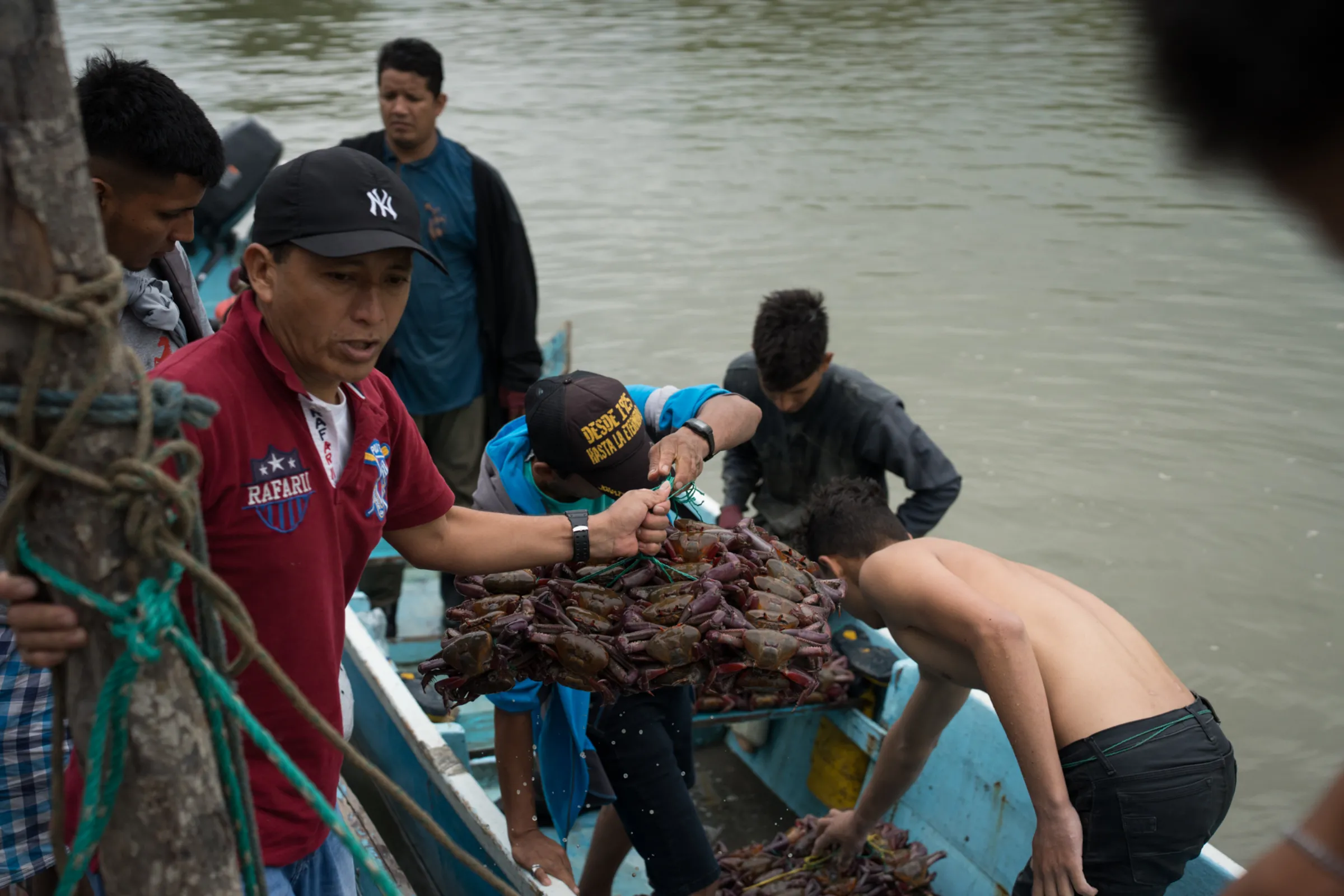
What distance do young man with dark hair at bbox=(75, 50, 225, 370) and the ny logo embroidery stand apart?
28.2 inches

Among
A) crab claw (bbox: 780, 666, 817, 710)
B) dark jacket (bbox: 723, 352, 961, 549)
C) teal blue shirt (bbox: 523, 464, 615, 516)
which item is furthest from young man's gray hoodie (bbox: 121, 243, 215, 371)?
dark jacket (bbox: 723, 352, 961, 549)

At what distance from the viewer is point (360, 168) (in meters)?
2.05

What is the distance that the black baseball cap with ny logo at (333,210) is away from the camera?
1.98 meters

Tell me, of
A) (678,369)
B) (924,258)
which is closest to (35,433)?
(678,369)

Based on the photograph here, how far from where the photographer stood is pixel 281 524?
197 cm

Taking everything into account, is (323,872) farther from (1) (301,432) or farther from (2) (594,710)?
(2) (594,710)

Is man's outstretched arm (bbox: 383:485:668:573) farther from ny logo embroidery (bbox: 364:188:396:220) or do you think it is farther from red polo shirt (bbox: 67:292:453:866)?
ny logo embroidery (bbox: 364:188:396:220)

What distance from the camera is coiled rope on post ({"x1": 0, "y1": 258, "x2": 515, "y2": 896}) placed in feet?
4.44

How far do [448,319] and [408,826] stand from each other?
2.14m

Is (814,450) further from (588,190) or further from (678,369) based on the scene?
(588,190)

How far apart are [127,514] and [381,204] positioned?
2.64 ft

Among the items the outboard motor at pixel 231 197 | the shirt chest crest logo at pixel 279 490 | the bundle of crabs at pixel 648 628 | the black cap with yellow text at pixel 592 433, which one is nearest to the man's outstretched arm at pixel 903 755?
the bundle of crabs at pixel 648 628

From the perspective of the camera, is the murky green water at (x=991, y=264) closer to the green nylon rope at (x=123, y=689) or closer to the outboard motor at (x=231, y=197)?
the green nylon rope at (x=123, y=689)

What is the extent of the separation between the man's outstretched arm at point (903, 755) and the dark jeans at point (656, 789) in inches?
25.3
